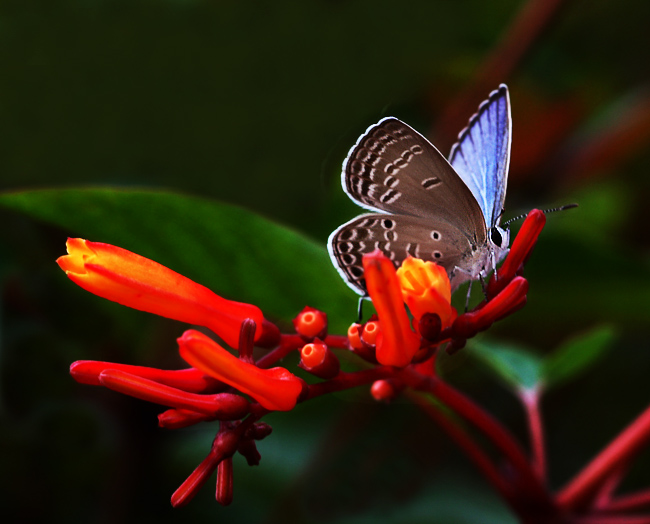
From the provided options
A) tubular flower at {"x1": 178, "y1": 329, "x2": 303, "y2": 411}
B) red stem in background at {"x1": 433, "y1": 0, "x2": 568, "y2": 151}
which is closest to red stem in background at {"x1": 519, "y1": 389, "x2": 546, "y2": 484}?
tubular flower at {"x1": 178, "y1": 329, "x2": 303, "y2": 411}

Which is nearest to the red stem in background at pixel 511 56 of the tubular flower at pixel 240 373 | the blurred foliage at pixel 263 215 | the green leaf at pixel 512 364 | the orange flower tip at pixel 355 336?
the blurred foliage at pixel 263 215

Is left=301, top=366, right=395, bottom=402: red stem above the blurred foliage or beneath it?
above

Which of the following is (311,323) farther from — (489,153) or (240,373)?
(489,153)

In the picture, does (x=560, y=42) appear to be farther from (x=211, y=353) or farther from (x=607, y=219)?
(x=211, y=353)

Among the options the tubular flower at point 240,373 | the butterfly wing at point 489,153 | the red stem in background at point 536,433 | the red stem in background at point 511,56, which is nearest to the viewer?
the tubular flower at point 240,373

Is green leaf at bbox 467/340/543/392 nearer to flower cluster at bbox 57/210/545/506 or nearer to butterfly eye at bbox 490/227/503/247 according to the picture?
butterfly eye at bbox 490/227/503/247

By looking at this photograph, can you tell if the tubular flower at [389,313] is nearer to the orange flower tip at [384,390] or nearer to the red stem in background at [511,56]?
the orange flower tip at [384,390]

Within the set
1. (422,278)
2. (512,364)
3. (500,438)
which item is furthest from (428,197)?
(512,364)
